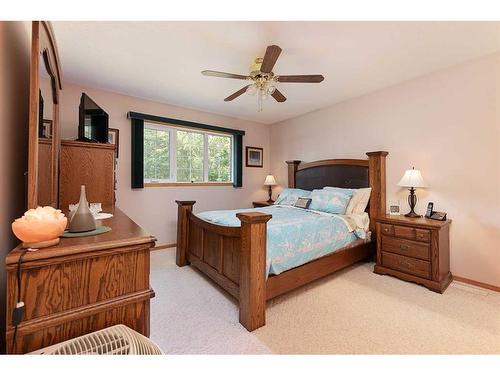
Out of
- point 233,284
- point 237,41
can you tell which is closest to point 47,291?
point 233,284

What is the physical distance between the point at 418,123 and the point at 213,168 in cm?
322

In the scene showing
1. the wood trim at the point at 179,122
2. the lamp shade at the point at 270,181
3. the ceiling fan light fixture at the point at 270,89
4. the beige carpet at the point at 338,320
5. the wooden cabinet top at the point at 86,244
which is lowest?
the beige carpet at the point at 338,320

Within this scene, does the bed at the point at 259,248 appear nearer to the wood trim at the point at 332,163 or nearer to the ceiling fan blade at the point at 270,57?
the wood trim at the point at 332,163

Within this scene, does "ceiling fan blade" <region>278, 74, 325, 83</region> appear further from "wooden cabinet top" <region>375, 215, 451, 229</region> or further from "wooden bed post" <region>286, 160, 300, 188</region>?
"wooden bed post" <region>286, 160, 300, 188</region>

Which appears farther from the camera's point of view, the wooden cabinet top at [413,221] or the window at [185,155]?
the window at [185,155]

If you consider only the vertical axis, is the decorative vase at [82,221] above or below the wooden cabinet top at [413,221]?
above

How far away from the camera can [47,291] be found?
74cm

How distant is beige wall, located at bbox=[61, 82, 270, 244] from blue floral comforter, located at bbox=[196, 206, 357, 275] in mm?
1306

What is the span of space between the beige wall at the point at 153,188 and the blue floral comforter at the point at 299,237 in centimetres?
131

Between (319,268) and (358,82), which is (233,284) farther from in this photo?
(358,82)

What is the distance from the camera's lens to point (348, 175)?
346 centimetres

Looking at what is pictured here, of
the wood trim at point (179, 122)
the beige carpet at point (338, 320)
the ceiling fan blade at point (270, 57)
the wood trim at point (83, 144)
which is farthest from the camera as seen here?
the wood trim at point (179, 122)

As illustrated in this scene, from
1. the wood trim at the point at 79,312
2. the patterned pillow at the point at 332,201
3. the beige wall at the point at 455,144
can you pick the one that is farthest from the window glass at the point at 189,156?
the wood trim at the point at 79,312

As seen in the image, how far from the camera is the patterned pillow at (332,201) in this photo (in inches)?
118
